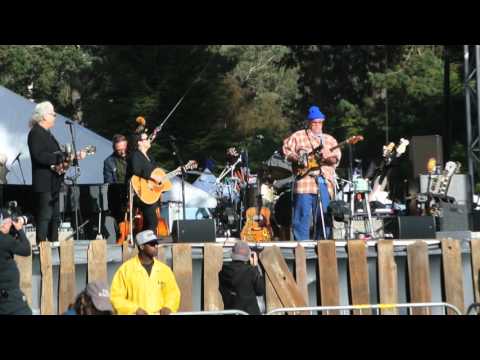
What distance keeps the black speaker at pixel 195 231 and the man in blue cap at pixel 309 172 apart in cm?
122

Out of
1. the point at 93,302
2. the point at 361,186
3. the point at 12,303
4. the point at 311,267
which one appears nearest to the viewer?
the point at 93,302

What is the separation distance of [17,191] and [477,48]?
660cm

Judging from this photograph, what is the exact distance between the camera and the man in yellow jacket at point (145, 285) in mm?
8555

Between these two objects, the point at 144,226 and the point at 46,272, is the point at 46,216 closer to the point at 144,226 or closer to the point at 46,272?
the point at 46,272

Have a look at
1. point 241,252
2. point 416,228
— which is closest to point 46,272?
point 241,252

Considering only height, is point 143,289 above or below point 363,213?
below

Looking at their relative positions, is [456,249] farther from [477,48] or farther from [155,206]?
[477,48]

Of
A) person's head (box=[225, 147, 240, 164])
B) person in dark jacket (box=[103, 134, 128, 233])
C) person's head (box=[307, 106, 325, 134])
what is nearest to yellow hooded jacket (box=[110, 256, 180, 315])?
person's head (box=[307, 106, 325, 134])

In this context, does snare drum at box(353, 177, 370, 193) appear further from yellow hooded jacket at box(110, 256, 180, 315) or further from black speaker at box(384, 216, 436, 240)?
yellow hooded jacket at box(110, 256, 180, 315)

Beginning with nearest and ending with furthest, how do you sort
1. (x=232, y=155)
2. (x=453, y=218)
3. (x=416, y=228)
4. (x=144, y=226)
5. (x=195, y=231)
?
(x=195, y=231), (x=416, y=228), (x=144, y=226), (x=453, y=218), (x=232, y=155)

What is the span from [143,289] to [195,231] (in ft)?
10.2

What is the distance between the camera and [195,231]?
11672mm

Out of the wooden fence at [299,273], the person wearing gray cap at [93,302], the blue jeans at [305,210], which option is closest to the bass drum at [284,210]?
the blue jeans at [305,210]
